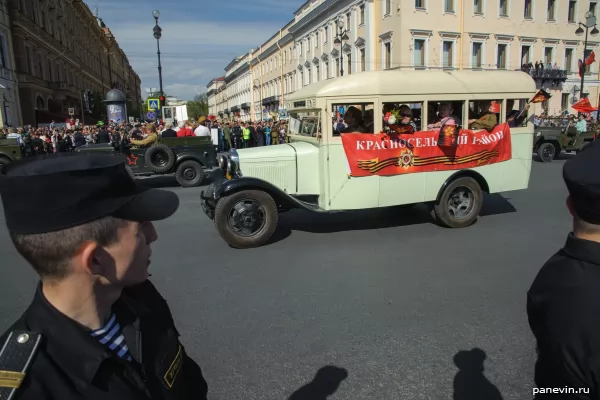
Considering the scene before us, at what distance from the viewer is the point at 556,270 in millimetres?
1479

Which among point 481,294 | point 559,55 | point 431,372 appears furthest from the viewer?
point 559,55

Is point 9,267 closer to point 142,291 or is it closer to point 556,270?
point 142,291

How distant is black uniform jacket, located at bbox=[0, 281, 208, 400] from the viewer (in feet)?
3.66

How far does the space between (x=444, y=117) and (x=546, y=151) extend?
12.0 m

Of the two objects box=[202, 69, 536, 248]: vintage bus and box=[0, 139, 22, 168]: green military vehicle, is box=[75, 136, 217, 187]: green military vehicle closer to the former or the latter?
box=[0, 139, 22, 168]: green military vehicle

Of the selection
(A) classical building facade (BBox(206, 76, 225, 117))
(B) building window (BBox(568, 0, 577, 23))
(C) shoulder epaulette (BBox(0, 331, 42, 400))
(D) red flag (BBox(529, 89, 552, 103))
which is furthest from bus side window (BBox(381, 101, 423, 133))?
(A) classical building facade (BBox(206, 76, 225, 117))

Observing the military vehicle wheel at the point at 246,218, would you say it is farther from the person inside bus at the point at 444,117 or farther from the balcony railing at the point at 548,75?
the balcony railing at the point at 548,75

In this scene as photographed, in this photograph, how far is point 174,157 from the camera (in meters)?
12.1

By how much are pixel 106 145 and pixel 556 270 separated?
495 inches

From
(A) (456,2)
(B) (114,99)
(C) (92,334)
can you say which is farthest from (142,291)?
(A) (456,2)

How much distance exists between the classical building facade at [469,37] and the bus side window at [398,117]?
2619cm

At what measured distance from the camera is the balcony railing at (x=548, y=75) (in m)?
37.7

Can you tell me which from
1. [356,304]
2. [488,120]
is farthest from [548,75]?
[356,304]

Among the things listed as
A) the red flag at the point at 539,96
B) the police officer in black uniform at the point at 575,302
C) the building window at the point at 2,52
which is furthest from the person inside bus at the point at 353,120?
the building window at the point at 2,52
